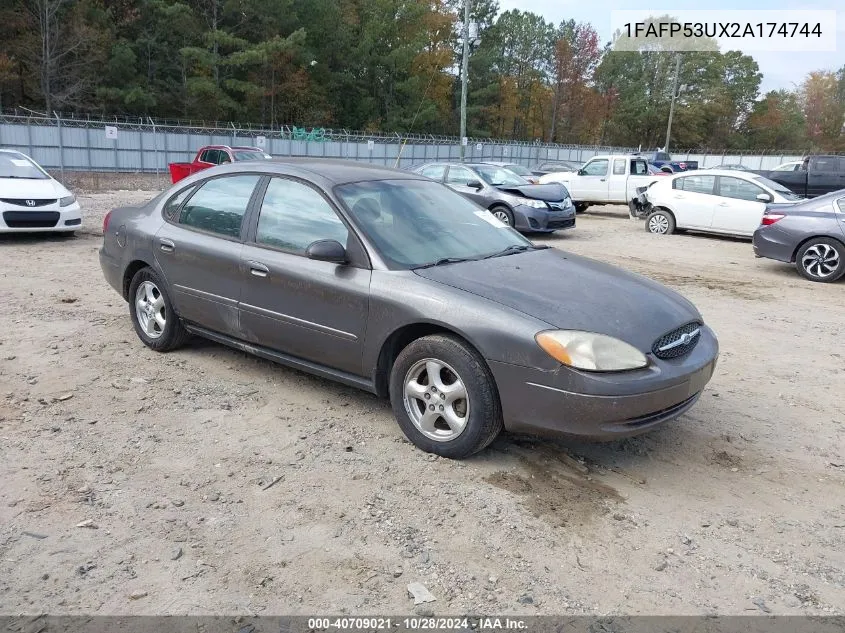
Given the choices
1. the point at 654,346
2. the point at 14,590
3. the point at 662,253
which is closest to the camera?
the point at 14,590

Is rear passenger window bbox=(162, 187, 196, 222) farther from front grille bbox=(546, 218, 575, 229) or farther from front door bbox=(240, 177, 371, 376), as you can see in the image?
front grille bbox=(546, 218, 575, 229)

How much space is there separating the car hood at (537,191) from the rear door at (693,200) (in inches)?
104

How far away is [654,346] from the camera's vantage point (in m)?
3.65

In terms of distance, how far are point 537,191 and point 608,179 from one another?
21.8ft

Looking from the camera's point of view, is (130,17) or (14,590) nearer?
(14,590)

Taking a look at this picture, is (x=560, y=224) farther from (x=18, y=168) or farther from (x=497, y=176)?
(x=18, y=168)

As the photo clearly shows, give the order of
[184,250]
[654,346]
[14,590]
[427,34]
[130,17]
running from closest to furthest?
[14,590]
[654,346]
[184,250]
[130,17]
[427,34]

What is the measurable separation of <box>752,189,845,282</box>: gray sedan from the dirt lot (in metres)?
5.31

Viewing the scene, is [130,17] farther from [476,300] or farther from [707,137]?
[707,137]

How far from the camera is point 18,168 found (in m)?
11.2

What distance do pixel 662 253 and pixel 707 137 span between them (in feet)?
254

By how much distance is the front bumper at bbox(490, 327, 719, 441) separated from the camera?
3.40 meters

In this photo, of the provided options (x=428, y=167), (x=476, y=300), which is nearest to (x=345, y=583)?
(x=476, y=300)

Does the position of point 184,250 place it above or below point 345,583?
above
